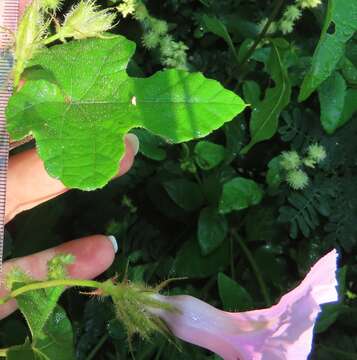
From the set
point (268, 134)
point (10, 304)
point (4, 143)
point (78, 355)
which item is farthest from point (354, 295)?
point (4, 143)

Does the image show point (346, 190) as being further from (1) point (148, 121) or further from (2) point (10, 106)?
(2) point (10, 106)

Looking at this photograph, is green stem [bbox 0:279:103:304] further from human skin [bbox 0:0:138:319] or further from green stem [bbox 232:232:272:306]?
green stem [bbox 232:232:272:306]

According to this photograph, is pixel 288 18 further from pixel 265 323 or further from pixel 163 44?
pixel 265 323

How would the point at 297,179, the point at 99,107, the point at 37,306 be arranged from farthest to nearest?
the point at 297,179, the point at 37,306, the point at 99,107

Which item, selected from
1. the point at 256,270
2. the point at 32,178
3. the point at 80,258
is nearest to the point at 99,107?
the point at 32,178

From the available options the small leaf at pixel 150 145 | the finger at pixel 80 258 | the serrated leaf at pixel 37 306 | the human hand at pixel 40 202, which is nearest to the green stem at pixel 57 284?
the serrated leaf at pixel 37 306
